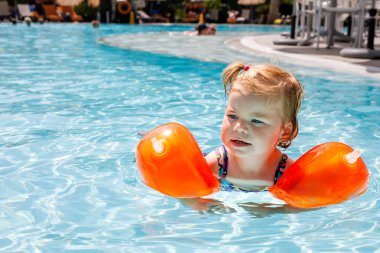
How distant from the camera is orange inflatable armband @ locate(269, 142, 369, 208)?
8.89 feet

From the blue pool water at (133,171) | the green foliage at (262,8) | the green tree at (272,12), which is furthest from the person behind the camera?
the green foliage at (262,8)

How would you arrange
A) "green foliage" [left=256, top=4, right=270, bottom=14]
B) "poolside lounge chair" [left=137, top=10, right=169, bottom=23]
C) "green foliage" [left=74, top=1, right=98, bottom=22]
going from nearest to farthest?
1. "poolside lounge chair" [left=137, top=10, right=169, bottom=23]
2. "green foliage" [left=74, top=1, right=98, bottom=22]
3. "green foliage" [left=256, top=4, right=270, bottom=14]

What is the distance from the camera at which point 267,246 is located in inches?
94.6

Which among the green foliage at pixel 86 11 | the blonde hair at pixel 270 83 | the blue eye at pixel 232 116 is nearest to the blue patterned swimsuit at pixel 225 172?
the blonde hair at pixel 270 83

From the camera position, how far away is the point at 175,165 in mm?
2756

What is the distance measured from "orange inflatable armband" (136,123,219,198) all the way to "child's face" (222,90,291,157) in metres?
0.24

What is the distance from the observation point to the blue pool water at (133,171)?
8.08ft

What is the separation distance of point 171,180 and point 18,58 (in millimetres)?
8888

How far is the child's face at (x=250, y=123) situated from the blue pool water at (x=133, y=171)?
36cm

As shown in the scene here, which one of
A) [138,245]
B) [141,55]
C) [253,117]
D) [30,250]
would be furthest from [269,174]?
[141,55]

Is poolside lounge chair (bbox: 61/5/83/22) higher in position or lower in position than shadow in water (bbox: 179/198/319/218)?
higher

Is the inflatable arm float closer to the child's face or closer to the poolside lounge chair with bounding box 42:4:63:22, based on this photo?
the child's face

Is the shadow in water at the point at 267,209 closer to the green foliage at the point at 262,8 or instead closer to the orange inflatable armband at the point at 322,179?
the orange inflatable armband at the point at 322,179

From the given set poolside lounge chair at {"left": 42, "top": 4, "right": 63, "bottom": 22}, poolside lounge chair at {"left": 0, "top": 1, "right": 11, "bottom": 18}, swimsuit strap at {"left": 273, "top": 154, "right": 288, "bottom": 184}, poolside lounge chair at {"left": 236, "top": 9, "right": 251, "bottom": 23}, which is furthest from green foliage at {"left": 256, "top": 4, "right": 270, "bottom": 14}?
swimsuit strap at {"left": 273, "top": 154, "right": 288, "bottom": 184}
